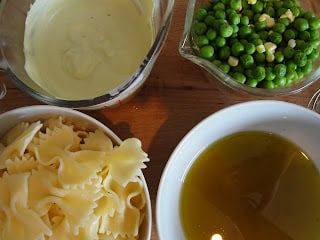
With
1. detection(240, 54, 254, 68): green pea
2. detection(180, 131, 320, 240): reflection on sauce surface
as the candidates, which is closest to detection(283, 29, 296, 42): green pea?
detection(240, 54, 254, 68): green pea

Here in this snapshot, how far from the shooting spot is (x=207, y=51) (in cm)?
116

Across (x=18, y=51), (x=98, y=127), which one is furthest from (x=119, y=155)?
(x=18, y=51)

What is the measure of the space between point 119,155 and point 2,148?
31 centimetres

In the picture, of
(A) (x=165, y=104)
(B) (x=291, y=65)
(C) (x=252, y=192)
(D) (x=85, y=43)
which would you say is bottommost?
(C) (x=252, y=192)

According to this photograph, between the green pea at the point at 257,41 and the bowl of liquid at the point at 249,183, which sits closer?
the green pea at the point at 257,41

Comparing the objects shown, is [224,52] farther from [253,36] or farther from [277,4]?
[277,4]

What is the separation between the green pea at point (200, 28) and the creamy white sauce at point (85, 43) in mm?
129

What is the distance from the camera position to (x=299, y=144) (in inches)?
50.8

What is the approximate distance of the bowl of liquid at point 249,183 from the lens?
4.14 feet

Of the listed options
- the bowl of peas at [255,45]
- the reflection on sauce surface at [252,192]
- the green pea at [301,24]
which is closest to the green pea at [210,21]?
the bowl of peas at [255,45]

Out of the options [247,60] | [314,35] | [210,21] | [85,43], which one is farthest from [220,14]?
[85,43]

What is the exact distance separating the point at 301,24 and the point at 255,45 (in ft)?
0.43

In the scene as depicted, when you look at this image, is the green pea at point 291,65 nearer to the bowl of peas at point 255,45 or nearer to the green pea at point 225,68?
the bowl of peas at point 255,45

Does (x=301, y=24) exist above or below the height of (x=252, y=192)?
above
